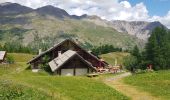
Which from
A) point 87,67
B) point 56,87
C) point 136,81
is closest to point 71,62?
point 87,67

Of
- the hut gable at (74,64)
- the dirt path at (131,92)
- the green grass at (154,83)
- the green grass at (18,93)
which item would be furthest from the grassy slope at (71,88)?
the hut gable at (74,64)

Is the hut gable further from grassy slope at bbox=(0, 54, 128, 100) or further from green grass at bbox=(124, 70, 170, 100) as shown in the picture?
grassy slope at bbox=(0, 54, 128, 100)

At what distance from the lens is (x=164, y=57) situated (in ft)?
410

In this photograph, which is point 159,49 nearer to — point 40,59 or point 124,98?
point 40,59

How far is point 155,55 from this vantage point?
12438 cm

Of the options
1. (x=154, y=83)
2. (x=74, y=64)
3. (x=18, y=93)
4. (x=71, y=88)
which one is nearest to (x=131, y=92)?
(x=154, y=83)

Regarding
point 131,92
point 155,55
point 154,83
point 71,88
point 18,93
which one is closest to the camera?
point 18,93

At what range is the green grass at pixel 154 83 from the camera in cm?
4109

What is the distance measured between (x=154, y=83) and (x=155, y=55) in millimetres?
79207

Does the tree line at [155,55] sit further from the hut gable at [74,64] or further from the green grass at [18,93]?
the green grass at [18,93]

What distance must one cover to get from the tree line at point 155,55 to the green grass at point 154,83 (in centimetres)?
6988

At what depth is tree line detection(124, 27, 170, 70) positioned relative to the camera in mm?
122125

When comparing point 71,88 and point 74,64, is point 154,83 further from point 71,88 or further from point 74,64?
point 74,64

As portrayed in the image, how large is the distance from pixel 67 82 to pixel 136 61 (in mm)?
91402
